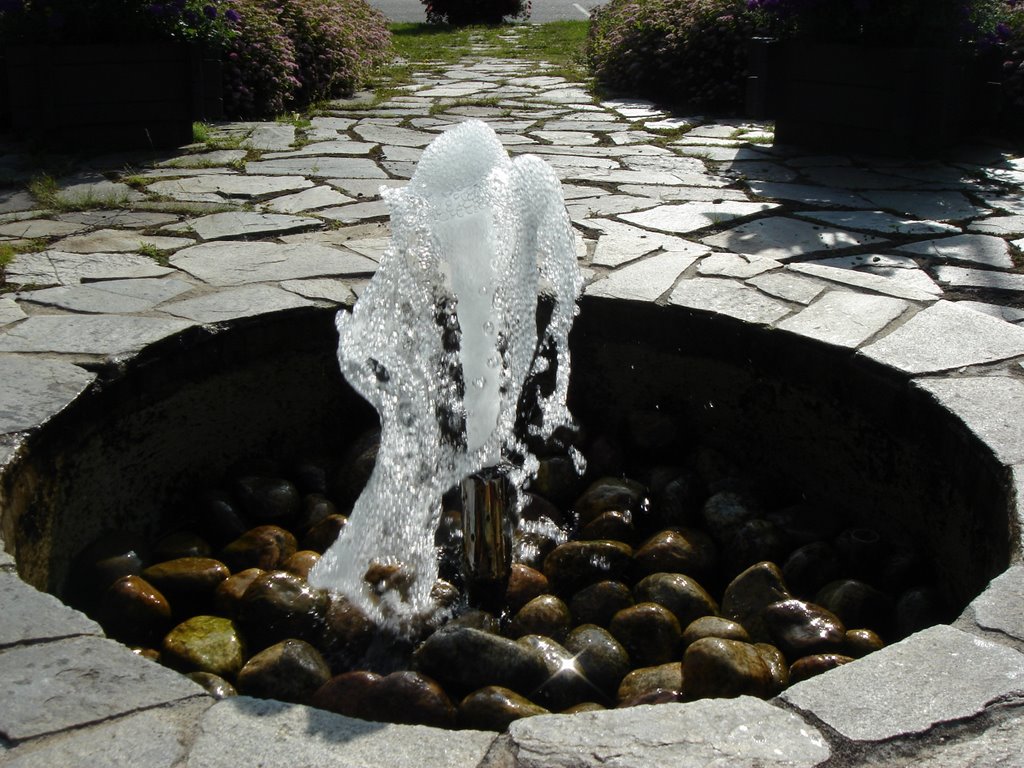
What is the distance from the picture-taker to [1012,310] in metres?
3.09

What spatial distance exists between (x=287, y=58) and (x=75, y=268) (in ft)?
13.4

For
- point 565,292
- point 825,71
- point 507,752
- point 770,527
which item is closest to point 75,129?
point 565,292

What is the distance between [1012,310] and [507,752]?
238 centimetres

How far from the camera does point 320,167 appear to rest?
5082mm

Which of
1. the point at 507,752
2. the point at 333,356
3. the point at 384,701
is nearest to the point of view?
the point at 507,752

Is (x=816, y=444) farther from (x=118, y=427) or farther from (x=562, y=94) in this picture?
(x=562, y=94)

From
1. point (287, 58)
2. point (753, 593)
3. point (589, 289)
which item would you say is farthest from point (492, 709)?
point (287, 58)

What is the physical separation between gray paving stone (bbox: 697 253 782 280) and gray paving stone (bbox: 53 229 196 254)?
182 centimetres

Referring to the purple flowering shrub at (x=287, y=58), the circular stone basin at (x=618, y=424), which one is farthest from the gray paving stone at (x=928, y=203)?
the purple flowering shrub at (x=287, y=58)

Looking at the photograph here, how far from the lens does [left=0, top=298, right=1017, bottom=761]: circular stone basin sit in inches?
90.4

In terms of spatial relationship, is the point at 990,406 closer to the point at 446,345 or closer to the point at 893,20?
the point at 446,345

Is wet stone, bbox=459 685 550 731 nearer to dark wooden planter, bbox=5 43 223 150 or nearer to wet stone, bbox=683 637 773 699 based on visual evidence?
wet stone, bbox=683 637 773 699

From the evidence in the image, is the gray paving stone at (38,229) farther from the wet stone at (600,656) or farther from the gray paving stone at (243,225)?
the wet stone at (600,656)

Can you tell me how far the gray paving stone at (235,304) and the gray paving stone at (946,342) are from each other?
1.60 m
